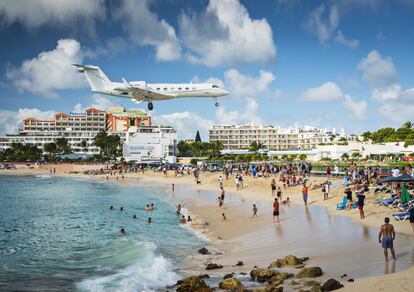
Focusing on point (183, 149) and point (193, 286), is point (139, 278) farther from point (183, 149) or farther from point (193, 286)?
point (183, 149)

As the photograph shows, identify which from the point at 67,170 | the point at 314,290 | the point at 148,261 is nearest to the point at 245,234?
the point at 148,261

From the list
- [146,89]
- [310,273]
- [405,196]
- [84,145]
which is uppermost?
[146,89]

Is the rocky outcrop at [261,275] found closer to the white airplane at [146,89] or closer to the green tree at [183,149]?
the white airplane at [146,89]

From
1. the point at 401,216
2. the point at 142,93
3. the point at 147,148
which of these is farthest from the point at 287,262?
the point at 147,148

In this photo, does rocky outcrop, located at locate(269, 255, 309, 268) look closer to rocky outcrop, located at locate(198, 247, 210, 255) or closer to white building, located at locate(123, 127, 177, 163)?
rocky outcrop, located at locate(198, 247, 210, 255)

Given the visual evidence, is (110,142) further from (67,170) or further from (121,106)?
(121,106)
